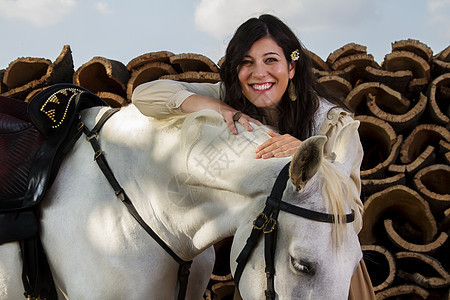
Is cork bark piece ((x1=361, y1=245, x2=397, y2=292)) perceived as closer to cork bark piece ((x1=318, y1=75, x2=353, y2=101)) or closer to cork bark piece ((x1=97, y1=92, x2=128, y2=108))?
cork bark piece ((x1=318, y1=75, x2=353, y2=101))

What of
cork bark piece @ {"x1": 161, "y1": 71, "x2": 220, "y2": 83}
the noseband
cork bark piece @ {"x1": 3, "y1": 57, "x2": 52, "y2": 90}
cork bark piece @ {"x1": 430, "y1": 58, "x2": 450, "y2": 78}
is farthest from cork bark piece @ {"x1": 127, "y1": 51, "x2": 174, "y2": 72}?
the noseband

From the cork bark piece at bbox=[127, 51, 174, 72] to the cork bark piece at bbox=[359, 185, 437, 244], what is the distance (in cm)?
150

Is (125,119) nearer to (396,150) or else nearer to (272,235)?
(272,235)

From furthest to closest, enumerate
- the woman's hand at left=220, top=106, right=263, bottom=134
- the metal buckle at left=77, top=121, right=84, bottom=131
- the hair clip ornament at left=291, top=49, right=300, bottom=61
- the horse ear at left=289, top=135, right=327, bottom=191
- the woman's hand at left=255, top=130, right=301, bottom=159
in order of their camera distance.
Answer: the hair clip ornament at left=291, top=49, right=300, bottom=61 → the metal buckle at left=77, top=121, right=84, bottom=131 → the woman's hand at left=220, top=106, right=263, bottom=134 → the woman's hand at left=255, top=130, right=301, bottom=159 → the horse ear at left=289, top=135, right=327, bottom=191

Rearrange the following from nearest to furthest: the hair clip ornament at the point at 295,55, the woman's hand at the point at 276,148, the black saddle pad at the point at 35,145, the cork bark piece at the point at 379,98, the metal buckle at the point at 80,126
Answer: the woman's hand at the point at 276,148 → the black saddle pad at the point at 35,145 → the metal buckle at the point at 80,126 → the hair clip ornament at the point at 295,55 → the cork bark piece at the point at 379,98

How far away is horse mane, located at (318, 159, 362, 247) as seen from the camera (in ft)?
3.23

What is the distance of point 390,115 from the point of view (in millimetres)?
2512

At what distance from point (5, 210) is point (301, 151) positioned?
95cm

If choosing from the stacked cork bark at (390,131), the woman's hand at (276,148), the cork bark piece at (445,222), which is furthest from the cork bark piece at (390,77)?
the woman's hand at (276,148)

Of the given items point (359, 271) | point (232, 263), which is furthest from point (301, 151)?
point (359, 271)

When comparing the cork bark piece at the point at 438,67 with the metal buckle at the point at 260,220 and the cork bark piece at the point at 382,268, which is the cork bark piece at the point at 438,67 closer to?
the cork bark piece at the point at 382,268

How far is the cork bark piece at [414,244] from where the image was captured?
2.38 metres

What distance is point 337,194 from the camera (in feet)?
3.32

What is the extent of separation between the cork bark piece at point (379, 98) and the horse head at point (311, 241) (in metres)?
1.63
